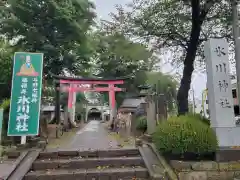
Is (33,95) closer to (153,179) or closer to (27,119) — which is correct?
(27,119)

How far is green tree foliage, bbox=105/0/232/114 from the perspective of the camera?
28.0ft

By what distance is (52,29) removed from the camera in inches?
683

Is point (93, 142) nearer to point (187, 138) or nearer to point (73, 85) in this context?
point (187, 138)

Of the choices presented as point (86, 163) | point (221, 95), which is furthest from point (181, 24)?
point (86, 163)

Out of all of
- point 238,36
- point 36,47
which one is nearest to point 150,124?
point 238,36

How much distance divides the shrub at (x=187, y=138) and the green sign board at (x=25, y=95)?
13.8ft

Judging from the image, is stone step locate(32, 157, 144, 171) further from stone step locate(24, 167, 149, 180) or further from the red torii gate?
the red torii gate

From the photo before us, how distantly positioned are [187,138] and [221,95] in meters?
1.45

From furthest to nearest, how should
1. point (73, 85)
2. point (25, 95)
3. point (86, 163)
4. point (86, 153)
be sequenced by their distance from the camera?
point (73, 85)
point (25, 95)
point (86, 153)
point (86, 163)

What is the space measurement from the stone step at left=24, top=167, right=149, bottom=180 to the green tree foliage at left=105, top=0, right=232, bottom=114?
4.41 metres

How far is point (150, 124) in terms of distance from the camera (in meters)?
8.75

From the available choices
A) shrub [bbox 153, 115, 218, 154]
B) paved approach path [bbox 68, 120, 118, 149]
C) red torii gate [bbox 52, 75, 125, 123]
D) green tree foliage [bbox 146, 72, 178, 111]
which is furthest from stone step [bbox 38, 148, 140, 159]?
green tree foliage [bbox 146, 72, 178, 111]

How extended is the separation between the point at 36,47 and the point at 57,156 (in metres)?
12.1

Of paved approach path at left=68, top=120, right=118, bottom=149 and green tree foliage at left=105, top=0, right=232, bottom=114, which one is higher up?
green tree foliage at left=105, top=0, right=232, bottom=114
